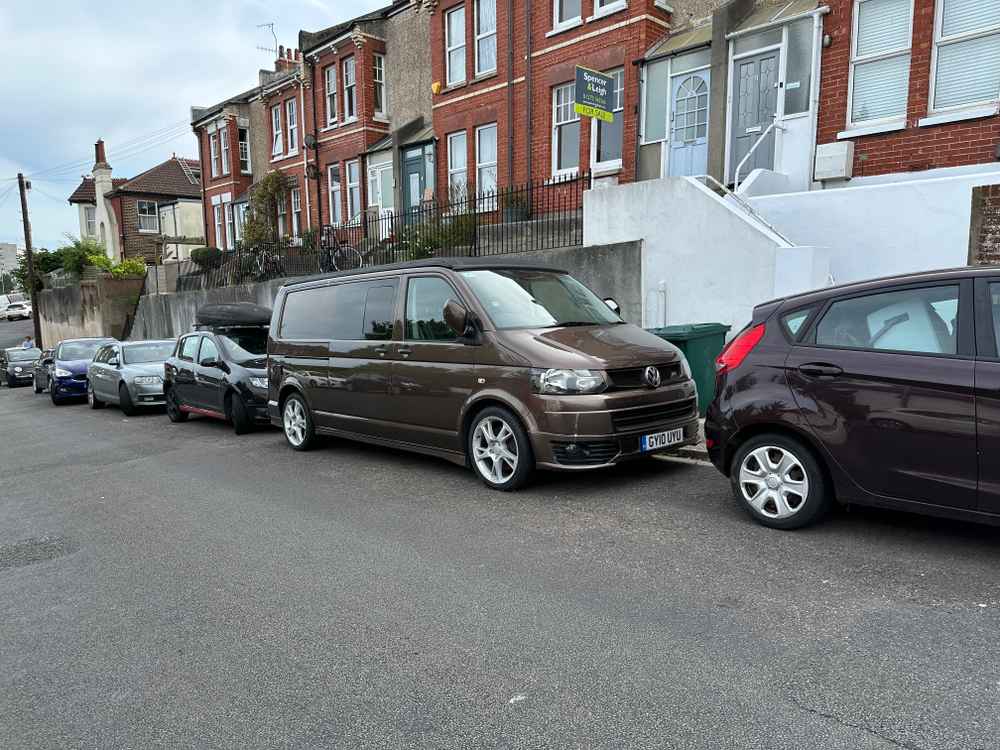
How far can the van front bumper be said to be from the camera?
229 inches

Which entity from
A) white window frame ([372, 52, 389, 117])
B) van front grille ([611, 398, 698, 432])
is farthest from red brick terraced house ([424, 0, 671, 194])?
van front grille ([611, 398, 698, 432])

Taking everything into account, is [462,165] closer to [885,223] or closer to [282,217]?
[282,217]

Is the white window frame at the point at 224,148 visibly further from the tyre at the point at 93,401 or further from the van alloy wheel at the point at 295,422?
the van alloy wheel at the point at 295,422

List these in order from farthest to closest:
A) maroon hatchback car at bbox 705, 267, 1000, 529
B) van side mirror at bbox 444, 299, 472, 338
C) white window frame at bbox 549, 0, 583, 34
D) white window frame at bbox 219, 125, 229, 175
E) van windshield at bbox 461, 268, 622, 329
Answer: white window frame at bbox 219, 125, 229, 175 → white window frame at bbox 549, 0, 583, 34 → van windshield at bbox 461, 268, 622, 329 → van side mirror at bbox 444, 299, 472, 338 → maroon hatchback car at bbox 705, 267, 1000, 529

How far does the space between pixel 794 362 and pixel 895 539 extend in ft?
4.20

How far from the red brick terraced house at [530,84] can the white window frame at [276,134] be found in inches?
415

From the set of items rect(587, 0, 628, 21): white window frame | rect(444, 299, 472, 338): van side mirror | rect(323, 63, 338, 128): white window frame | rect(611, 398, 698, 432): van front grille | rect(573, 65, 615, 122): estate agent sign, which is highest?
rect(323, 63, 338, 128): white window frame

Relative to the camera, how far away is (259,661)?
3473 millimetres

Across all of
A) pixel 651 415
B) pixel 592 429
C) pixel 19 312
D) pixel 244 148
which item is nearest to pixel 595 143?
pixel 651 415

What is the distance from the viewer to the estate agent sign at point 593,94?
1413 centimetres

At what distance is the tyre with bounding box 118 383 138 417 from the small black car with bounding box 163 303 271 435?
69.8 inches

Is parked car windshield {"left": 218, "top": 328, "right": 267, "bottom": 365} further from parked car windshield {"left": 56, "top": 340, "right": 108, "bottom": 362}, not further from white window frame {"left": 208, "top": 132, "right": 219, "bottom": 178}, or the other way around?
white window frame {"left": 208, "top": 132, "right": 219, "bottom": 178}

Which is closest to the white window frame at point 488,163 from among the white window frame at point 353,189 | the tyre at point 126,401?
the white window frame at point 353,189

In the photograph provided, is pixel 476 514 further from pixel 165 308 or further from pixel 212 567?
pixel 165 308
